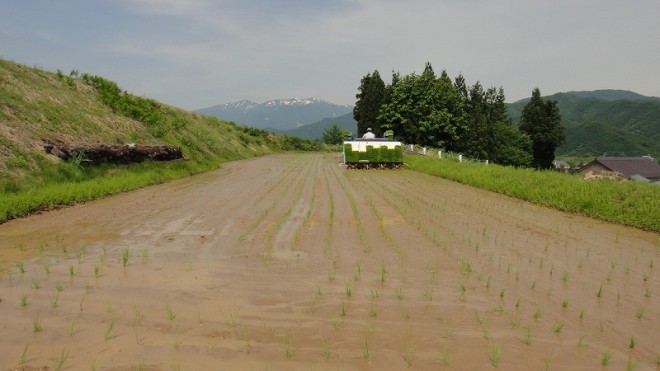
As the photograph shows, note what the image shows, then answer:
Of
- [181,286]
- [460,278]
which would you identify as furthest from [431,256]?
[181,286]

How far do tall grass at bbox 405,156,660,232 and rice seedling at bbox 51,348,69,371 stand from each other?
425 inches

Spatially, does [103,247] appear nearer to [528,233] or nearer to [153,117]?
[528,233]

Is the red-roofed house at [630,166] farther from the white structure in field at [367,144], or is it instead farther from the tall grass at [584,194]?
the tall grass at [584,194]

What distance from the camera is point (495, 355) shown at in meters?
3.77

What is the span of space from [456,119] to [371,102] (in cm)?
1267

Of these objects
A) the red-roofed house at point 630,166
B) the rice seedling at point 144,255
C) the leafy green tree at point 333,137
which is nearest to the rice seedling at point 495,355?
the rice seedling at point 144,255

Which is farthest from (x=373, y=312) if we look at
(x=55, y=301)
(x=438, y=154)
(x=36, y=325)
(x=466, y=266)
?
(x=438, y=154)

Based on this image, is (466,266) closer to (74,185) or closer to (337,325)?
(337,325)

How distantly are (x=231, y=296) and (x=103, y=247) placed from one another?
11.5 feet

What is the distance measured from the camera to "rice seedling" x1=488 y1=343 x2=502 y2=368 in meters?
3.65

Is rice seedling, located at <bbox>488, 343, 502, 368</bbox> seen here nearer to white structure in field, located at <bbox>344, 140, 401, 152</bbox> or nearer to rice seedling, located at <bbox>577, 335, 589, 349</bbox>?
rice seedling, located at <bbox>577, 335, 589, 349</bbox>

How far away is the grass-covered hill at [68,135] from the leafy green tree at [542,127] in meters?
44.4

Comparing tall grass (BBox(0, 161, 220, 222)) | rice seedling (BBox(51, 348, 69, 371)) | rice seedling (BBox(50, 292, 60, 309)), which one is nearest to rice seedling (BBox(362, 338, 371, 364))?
rice seedling (BBox(51, 348, 69, 371))

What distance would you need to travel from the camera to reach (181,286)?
5387 mm
